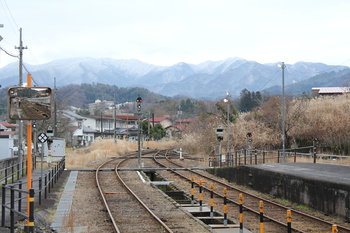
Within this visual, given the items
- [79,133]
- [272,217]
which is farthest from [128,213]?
[79,133]

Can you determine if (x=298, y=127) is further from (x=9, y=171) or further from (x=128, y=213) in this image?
(x=128, y=213)

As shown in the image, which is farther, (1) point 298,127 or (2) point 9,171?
(1) point 298,127

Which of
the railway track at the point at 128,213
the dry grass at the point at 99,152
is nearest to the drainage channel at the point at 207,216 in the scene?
the railway track at the point at 128,213

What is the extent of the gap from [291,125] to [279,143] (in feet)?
5.97

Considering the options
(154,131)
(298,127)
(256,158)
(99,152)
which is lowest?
(99,152)

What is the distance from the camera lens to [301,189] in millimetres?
14477

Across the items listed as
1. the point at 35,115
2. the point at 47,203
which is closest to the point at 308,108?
the point at 47,203

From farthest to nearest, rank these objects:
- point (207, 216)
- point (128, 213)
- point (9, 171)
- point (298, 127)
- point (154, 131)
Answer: point (154, 131), point (298, 127), point (9, 171), point (207, 216), point (128, 213)

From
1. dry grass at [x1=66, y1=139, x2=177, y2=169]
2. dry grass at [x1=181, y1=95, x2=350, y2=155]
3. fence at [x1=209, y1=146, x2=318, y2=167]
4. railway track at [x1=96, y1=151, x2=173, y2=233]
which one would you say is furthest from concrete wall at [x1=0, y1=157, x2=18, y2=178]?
dry grass at [x1=181, y1=95, x2=350, y2=155]

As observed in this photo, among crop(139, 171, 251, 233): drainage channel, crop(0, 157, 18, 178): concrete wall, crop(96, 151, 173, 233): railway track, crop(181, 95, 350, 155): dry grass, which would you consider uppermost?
crop(181, 95, 350, 155): dry grass

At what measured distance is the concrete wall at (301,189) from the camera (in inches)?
480

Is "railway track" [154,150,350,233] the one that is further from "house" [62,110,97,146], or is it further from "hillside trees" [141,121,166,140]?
"house" [62,110,97,146]

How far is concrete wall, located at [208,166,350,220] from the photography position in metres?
12.2

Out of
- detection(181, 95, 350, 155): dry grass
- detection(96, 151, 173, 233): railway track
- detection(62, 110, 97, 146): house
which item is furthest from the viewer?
detection(62, 110, 97, 146): house
